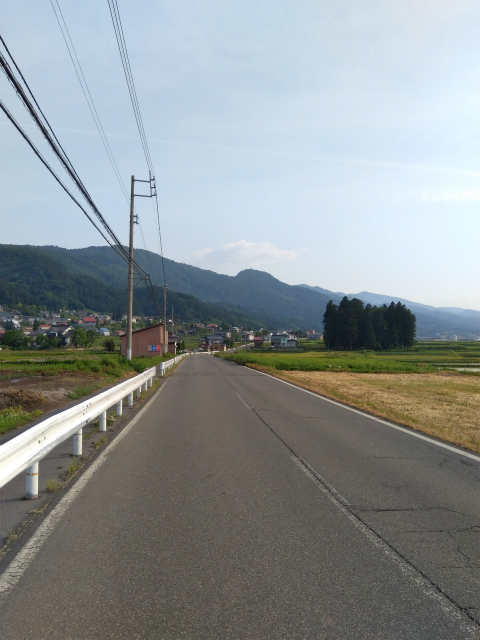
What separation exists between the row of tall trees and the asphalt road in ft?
290

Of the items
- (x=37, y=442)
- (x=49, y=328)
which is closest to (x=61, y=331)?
(x=49, y=328)

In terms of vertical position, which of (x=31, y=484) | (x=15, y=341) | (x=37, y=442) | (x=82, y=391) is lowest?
(x=15, y=341)

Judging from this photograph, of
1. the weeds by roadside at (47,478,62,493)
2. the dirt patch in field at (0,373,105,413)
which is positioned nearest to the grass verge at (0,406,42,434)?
the dirt patch in field at (0,373,105,413)

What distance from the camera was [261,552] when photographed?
3.96 metres

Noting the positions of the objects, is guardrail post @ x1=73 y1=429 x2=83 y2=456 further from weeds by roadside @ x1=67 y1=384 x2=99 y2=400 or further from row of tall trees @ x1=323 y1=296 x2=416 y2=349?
row of tall trees @ x1=323 y1=296 x2=416 y2=349

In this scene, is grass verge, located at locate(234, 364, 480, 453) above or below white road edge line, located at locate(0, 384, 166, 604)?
below

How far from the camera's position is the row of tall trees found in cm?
9412

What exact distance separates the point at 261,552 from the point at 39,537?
6.68 feet

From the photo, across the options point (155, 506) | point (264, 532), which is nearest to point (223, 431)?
point (155, 506)

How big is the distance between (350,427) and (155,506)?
6307mm

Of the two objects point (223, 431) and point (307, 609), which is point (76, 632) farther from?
point (223, 431)

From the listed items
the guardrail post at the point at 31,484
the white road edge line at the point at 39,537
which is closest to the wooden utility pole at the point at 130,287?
the white road edge line at the point at 39,537

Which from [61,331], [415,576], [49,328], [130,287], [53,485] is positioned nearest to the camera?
[415,576]

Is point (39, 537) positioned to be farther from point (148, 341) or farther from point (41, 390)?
point (148, 341)
